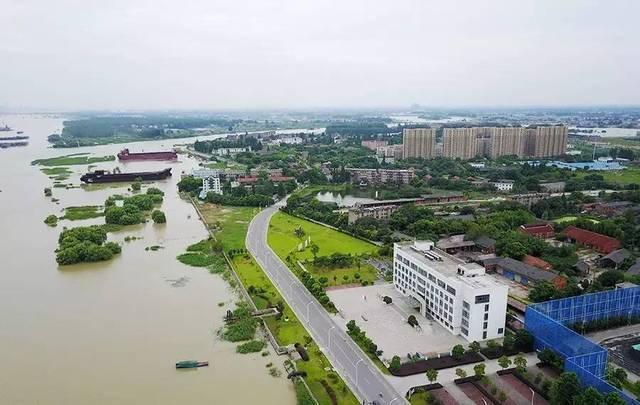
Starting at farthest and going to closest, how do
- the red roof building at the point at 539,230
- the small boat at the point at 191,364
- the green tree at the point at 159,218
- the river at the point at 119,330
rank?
the green tree at the point at 159,218 → the red roof building at the point at 539,230 → the small boat at the point at 191,364 → the river at the point at 119,330

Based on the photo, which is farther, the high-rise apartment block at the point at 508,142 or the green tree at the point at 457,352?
the high-rise apartment block at the point at 508,142

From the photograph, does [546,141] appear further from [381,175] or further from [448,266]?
[448,266]

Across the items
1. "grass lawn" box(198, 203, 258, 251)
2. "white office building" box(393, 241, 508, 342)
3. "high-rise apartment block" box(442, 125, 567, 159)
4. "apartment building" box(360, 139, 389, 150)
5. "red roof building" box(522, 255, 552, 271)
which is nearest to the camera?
"white office building" box(393, 241, 508, 342)

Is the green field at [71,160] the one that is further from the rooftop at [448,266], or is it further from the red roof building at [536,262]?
the red roof building at [536,262]

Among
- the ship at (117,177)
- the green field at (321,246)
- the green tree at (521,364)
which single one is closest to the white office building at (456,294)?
the green tree at (521,364)

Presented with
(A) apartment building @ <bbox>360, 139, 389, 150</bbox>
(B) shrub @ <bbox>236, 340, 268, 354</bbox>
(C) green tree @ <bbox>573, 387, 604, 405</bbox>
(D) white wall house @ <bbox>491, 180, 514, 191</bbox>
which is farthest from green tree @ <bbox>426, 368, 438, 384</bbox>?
(A) apartment building @ <bbox>360, 139, 389, 150</bbox>

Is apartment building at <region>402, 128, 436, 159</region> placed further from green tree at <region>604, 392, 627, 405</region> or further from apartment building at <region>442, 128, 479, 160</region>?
green tree at <region>604, 392, 627, 405</region>

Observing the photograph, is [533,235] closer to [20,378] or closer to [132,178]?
[20,378]
